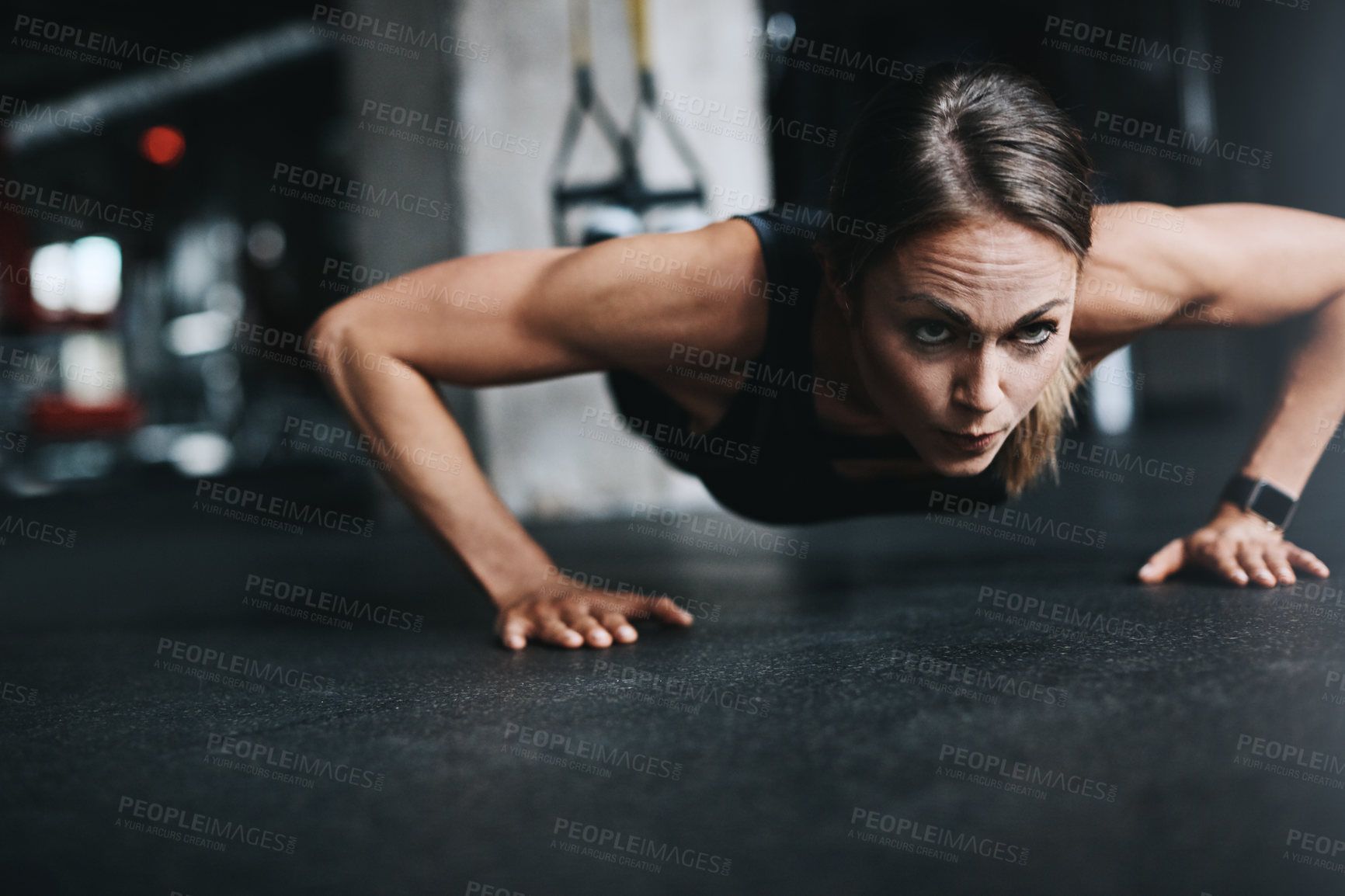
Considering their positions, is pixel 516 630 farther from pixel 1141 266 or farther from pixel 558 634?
pixel 1141 266

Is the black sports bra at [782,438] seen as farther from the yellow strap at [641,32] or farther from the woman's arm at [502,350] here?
the yellow strap at [641,32]

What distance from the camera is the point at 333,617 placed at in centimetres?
182

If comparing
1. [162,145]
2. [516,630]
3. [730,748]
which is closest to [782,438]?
[516,630]

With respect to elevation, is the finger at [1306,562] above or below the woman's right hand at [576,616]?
above

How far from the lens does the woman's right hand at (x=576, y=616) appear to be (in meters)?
1.39

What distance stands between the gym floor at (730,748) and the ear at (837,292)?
1.40ft

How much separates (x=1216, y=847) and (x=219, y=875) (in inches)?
28.9

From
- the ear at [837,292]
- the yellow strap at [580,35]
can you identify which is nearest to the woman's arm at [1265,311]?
the ear at [837,292]

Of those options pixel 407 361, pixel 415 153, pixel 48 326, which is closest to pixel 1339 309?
pixel 407 361

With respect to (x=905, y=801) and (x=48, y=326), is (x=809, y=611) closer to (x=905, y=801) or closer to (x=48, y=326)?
Answer: (x=905, y=801)

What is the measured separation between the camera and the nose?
1.12 metres

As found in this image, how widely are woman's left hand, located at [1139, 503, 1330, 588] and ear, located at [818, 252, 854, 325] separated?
0.69 m

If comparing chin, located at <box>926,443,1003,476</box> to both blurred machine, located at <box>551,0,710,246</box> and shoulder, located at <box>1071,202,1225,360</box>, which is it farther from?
blurred machine, located at <box>551,0,710,246</box>

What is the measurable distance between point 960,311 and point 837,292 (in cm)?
19
